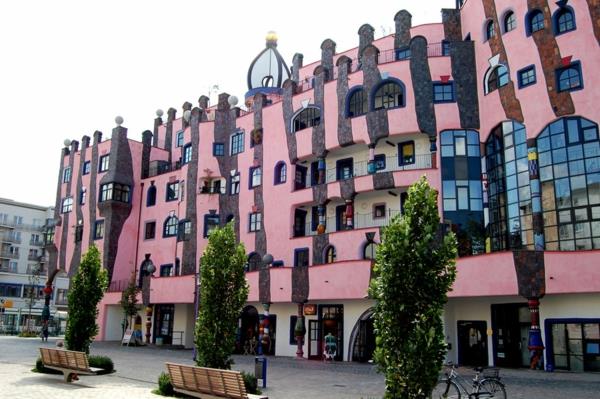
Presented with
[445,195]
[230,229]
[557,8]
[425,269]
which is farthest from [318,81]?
[425,269]

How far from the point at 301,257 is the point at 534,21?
17.5 m

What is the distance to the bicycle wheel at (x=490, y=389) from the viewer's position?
44.6ft

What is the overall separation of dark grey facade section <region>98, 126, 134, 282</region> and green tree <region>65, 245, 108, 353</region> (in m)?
24.2

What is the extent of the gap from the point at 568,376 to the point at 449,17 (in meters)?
20.9

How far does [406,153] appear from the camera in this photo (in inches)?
1249

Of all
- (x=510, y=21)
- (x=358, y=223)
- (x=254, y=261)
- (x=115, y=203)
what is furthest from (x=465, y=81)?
(x=115, y=203)

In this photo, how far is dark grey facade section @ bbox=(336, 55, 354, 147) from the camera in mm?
32312

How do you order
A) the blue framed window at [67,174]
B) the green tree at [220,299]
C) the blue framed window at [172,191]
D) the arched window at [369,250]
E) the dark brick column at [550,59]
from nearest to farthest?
the green tree at [220,299], the dark brick column at [550,59], the arched window at [369,250], the blue framed window at [172,191], the blue framed window at [67,174]

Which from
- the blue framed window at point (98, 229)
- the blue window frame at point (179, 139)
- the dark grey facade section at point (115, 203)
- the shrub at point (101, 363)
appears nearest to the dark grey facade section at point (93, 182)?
the blue framed window at point (98, 229)

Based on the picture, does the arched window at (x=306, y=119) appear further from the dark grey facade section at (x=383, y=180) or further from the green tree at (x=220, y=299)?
the green tree at (x=220, y=299)

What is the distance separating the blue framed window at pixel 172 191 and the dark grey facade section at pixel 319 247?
15789 mm

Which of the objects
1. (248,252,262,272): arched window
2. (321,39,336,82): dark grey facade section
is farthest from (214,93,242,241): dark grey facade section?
(321,39,336,82): dark grey facade section

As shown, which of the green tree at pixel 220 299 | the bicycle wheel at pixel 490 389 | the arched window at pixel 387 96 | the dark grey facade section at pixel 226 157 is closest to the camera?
the bicycle wheel at pixel 490 389

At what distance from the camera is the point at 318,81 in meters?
34.7
